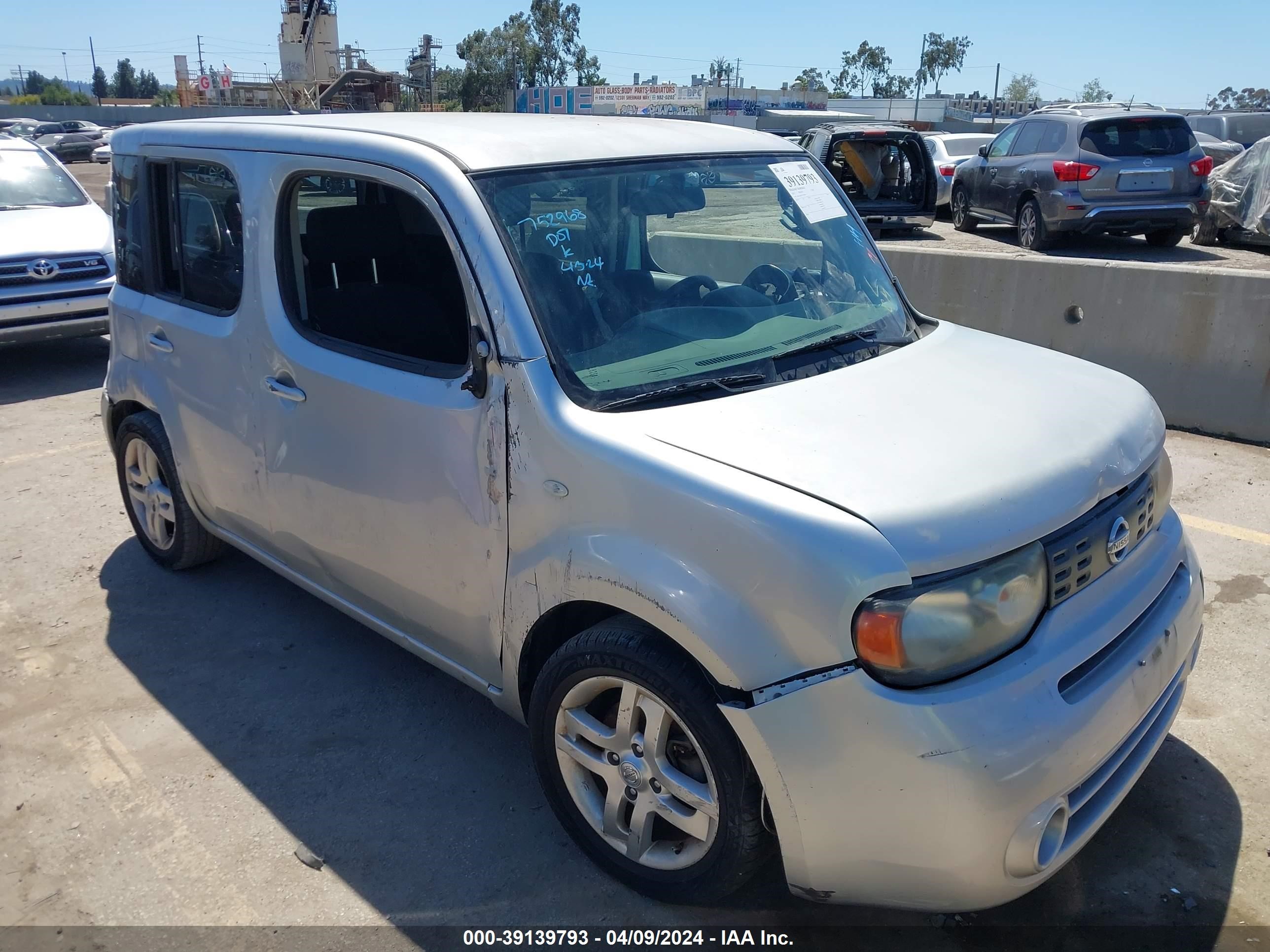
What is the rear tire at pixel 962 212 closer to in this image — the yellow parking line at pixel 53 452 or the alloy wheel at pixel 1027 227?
the alloy wheel at pixel 1027 227

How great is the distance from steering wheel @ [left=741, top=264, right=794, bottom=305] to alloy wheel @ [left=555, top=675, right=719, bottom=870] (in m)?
1.33

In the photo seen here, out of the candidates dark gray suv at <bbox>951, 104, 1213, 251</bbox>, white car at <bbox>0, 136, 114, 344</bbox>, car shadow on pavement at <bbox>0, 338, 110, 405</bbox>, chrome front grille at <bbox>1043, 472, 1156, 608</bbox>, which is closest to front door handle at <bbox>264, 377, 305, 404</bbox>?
chrome front grille at <bbox>1043, 472, 1156, 608</bbox>

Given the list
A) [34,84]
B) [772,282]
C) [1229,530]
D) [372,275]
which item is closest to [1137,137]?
[1229,530]

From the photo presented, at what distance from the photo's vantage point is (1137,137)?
1208cm

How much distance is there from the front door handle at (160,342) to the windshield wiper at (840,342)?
250cm

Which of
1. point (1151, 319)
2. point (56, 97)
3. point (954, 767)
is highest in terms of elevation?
point (56, 97)

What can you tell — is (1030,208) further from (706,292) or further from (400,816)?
(400,816)

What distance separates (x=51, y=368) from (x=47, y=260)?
1.08 metres

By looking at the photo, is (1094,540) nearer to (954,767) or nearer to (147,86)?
(954,767)

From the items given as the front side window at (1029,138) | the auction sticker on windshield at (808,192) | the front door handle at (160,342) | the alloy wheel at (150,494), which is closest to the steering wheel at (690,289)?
the auction sticker on windshield at (808,192)

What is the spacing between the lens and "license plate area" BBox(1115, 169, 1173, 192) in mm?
11898

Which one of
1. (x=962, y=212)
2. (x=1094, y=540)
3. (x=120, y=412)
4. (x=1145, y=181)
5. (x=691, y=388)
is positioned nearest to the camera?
(x=1094, y=540)

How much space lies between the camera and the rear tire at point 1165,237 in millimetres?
12463

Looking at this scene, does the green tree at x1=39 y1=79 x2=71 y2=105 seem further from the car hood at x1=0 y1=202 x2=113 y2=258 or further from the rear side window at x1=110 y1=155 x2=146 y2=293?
the rear side window at x1=110 y1=155 x2=146 y2=293
